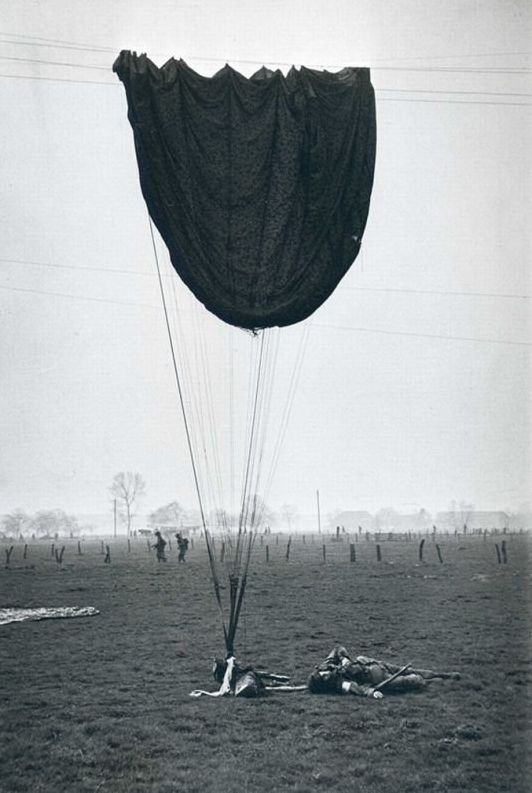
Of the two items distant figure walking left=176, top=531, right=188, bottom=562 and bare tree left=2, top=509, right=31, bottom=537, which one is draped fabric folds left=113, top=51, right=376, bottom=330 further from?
bare tree left=2, top=509, right=31, bottom=537

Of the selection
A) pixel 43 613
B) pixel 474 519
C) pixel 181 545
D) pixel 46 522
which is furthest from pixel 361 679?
pixel 474 519

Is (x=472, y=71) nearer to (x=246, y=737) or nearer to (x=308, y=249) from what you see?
(x=308, y=249)

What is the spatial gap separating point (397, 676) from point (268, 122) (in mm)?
6001

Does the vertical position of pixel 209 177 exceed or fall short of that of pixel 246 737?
it exceeds it

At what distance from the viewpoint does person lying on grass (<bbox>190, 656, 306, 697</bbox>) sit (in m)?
6.44

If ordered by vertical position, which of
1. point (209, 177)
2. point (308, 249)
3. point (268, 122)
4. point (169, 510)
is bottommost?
point (169, 510)

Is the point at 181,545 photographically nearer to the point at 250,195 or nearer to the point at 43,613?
the point at 43,613

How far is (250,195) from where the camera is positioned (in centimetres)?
436

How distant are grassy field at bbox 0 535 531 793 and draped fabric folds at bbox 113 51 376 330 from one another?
3.82 metres

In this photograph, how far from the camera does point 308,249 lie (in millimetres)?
4391

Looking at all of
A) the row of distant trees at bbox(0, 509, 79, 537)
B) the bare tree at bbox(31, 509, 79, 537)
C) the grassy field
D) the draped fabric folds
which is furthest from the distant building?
the draped fabric folds

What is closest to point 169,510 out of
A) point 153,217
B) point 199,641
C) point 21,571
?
point 21,571

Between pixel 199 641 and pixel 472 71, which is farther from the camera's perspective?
pixel 199 641

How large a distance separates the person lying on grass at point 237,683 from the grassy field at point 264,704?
13 centimetres
